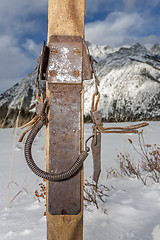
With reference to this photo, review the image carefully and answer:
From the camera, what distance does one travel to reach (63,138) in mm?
812

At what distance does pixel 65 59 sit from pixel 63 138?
1.00ft

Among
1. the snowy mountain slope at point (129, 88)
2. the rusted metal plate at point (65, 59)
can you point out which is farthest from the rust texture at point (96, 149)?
the snowy mountain slope at point (129, 88)

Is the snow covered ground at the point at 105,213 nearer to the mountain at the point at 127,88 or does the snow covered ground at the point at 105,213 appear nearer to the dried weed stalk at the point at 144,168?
the dried weed stalk at the point at 144,168

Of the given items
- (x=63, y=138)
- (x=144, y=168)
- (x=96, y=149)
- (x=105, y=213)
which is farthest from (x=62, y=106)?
(x=144, y=168)

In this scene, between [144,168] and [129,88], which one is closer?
[144,168]

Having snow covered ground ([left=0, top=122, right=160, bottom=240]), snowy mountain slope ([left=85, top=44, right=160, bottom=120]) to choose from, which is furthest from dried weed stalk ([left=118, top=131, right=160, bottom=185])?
snowy mountain slope ([left=85, top=44, right=160, bottom=120])

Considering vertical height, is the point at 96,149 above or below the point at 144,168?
above

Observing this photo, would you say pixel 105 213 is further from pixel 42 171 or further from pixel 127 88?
pixel 127 88

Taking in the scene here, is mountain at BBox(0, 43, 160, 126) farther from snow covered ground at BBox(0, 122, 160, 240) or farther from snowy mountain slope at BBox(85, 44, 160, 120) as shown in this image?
snow covered ground at BBox(0, 122, 160, 240)

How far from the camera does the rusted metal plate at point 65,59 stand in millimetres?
798

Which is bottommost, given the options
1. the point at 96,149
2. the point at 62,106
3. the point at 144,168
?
the point at 144,168

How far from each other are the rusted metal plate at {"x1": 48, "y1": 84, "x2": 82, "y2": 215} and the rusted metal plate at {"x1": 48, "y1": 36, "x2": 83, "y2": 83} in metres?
0.03

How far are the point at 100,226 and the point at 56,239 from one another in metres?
0.59

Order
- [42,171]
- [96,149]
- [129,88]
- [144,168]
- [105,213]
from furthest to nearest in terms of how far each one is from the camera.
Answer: [129,88], [144,168], [105,213], [96,149], [42,171]
